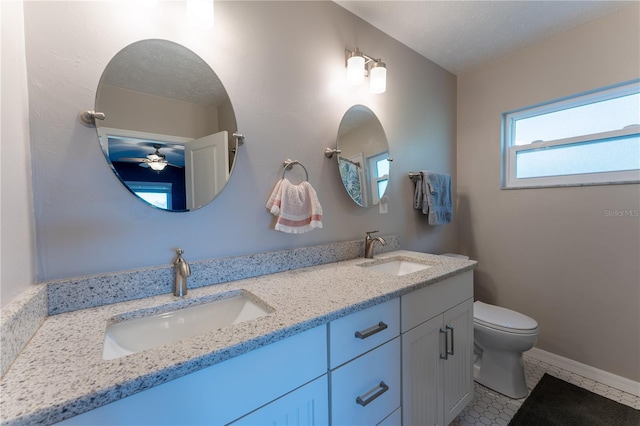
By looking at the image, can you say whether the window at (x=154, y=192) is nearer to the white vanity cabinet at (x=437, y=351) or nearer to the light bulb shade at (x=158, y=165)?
the light bulb shade at (x=158, y=165)

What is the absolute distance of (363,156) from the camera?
5.22ft

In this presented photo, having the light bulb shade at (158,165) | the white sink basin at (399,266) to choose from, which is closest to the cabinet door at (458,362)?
the white sink basin at (399,266)

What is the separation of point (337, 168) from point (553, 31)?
→ 5.73 feet

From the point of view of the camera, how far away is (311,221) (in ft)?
4.08

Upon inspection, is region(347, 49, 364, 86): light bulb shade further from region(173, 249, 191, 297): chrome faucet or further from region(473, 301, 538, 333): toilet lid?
region(473, 301, 538, 333): toilet lid

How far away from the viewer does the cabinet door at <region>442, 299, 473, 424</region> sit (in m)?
1.23

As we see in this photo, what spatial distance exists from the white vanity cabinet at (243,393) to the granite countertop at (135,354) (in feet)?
0.11

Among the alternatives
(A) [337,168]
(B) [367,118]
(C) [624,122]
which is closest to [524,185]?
(C) [624,122]

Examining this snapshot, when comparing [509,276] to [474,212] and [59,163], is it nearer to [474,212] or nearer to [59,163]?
[474,212]

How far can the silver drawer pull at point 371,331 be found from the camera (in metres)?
0.85

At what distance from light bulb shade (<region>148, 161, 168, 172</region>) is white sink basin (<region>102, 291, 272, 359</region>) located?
1.60 ft

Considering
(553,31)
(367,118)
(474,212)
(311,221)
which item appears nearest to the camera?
(311,221)

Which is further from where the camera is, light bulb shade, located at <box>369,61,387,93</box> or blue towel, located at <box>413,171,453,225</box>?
blue towel, located at <box>413,171,453,225</box>

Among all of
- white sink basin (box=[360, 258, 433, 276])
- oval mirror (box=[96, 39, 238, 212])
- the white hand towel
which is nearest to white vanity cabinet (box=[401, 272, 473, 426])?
white sink basin (box=[360, 258, 433, 276])
